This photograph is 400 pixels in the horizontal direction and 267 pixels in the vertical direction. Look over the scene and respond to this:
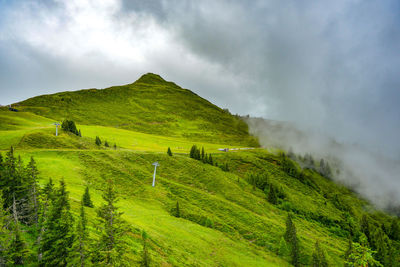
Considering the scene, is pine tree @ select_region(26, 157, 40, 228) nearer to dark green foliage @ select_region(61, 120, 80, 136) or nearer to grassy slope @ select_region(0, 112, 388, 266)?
grassy slope @ select_region(0, 112, 388, 266)

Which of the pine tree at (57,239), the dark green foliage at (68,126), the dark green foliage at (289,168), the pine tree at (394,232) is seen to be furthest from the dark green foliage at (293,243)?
the pine tree at (394,232)

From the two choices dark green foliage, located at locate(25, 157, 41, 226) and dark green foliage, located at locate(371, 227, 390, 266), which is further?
dark green foliage, located at locate(371, 227, 390, 266)

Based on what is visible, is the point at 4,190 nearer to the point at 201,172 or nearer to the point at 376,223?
the point at 201,172

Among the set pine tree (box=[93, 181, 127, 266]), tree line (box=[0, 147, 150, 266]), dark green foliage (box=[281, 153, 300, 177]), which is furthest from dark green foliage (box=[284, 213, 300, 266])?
dark green foliage (box=[281, 153, 300, 177])

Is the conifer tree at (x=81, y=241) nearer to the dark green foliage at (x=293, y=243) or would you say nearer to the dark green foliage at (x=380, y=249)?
the dark green foliage at (x=293, y=243)

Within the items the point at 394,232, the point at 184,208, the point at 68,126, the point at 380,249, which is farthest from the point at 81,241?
the point at 394,232

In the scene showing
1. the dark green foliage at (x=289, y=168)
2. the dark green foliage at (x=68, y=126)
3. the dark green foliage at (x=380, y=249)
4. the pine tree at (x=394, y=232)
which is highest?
the dark green foliage at (x=68, y=126)

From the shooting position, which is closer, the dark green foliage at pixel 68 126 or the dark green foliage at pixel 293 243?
the dark green foliage at pixel 293 243

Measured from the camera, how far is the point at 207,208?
64125mm

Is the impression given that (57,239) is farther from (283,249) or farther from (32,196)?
(283,249)

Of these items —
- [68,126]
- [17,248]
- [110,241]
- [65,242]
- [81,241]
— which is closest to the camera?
[81,241]

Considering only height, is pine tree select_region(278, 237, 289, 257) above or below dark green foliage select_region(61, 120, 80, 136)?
below

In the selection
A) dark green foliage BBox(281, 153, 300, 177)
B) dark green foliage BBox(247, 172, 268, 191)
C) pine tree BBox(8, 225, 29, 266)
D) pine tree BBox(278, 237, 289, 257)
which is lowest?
pine tree BBox(278, 237, 289, 257)

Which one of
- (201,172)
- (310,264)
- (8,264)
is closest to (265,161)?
(201,172)
